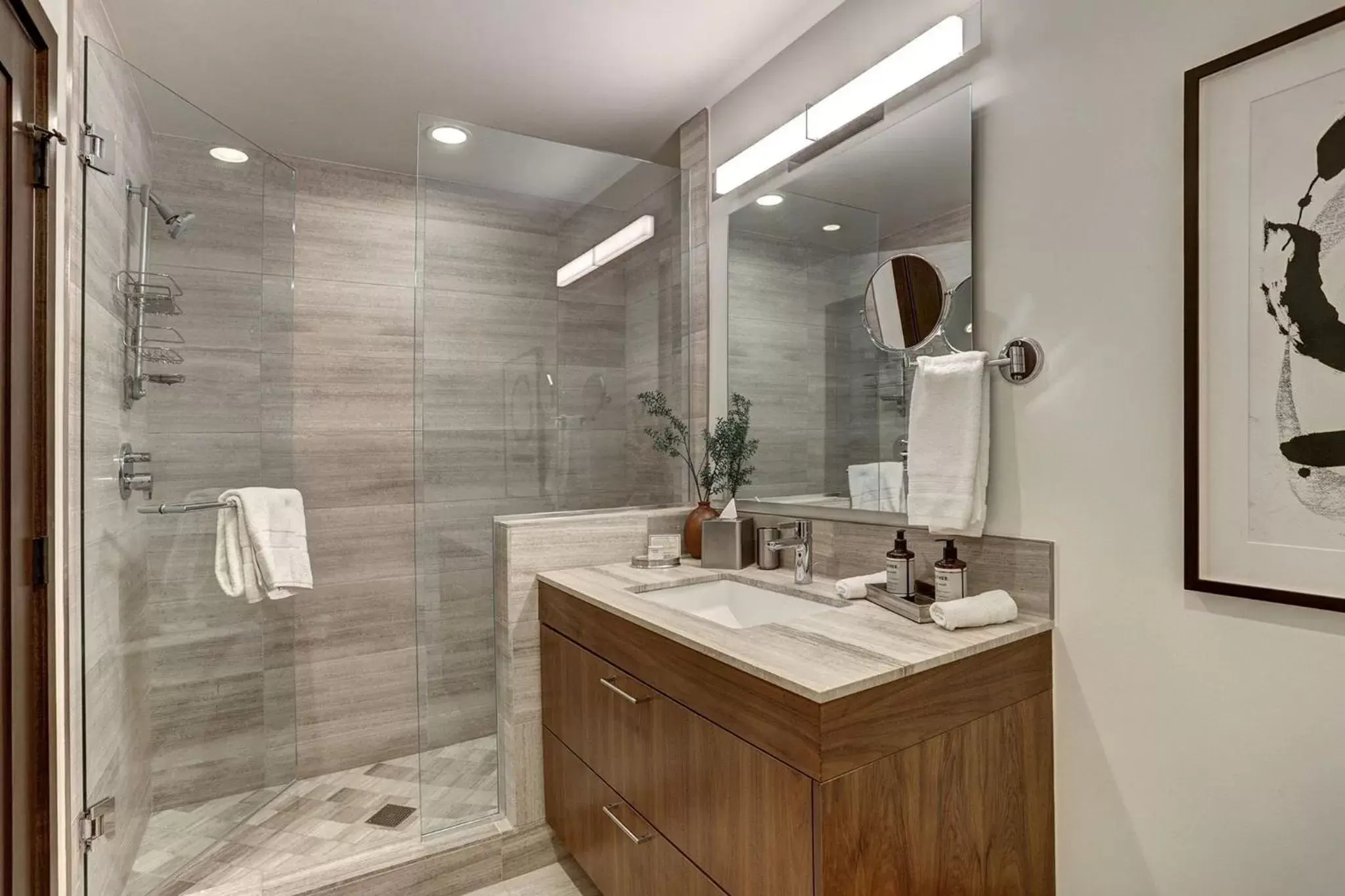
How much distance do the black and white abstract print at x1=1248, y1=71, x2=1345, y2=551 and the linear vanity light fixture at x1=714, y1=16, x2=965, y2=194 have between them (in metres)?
0.69

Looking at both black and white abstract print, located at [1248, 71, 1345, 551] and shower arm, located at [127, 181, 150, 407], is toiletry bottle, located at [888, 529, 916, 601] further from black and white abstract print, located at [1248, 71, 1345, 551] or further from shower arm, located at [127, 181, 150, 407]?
shower arm, located at [127, 181, 150, 407]

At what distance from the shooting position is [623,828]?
159cm

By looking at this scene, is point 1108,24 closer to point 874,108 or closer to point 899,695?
point 874,108

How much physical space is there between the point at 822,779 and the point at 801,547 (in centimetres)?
83

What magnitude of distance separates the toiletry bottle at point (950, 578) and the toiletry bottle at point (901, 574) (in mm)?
62

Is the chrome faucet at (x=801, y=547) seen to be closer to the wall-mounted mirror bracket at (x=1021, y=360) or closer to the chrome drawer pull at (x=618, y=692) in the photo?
the chrome drawer pull at (x=618, y=692)

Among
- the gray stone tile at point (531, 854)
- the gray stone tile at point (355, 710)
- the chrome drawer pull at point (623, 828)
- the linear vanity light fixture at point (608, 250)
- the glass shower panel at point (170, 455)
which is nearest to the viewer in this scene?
the chrome drawer pull at point (623, 828)

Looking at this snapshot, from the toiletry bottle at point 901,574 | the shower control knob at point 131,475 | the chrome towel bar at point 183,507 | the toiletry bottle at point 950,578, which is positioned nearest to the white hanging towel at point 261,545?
the chrome towel bar at point 183,507

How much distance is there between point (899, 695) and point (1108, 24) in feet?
4.26

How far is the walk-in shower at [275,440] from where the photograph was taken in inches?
69.0

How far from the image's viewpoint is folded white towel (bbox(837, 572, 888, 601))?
1.61 m

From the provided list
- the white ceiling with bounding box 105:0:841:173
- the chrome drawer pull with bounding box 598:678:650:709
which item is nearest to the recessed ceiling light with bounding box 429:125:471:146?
the white ceiling with bounding box 105:0:841:173

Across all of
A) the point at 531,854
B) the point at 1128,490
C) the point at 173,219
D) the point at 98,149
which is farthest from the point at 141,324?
the point at 1128,490

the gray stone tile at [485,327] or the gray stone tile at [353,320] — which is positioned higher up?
the gray stone tile at [353,320]
